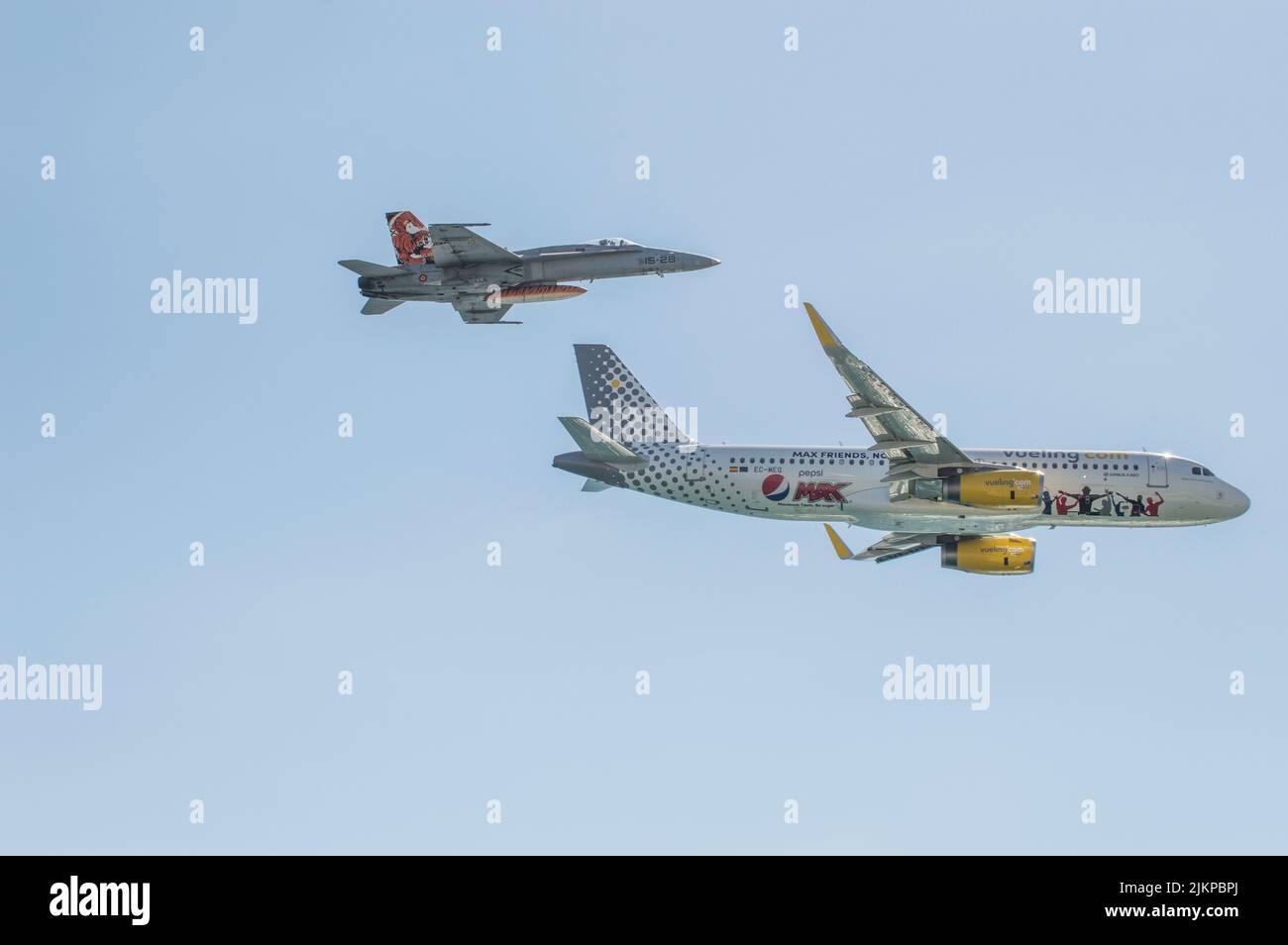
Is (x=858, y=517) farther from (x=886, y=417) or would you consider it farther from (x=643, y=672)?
(x=643, y=672)

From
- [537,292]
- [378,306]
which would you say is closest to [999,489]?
[537,292]

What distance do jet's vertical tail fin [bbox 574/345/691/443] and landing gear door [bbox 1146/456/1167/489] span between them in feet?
63.8

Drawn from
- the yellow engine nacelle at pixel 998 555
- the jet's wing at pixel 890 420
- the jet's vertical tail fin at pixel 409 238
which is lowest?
the yellow engine nacelle at pixel 998 555

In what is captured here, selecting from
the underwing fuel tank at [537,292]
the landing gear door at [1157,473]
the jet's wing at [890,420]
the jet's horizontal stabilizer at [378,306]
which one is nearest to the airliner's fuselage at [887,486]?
the landing gear door at [1157,473]

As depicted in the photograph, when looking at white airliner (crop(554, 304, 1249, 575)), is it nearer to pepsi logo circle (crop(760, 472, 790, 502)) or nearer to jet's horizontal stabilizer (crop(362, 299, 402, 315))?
pepsi logo circle (crop(760, 472, 790, 502))

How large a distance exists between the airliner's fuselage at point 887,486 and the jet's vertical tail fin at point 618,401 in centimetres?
291

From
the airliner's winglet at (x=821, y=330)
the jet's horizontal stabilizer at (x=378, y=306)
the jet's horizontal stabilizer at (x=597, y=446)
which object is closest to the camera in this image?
the airliner's winglet at (x=821, y=330)

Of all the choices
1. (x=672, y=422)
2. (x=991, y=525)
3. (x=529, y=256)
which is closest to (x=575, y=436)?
(x=672, y=422)

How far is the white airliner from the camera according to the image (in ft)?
230

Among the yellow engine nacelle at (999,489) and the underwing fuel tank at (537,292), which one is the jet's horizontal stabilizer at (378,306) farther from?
the yellow engine nacelle at (999,489)

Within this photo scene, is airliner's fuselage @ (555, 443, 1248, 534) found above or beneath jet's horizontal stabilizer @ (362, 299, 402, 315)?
beneath

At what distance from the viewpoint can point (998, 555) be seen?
76.4 metres

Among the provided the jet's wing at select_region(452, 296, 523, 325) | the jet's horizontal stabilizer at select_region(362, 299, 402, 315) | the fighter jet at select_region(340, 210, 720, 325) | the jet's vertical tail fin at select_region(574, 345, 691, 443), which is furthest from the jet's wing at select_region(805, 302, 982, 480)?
the jet's horizontal stabilizer at select_region(362, 299, 402, 315)

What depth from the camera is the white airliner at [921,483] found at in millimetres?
70125
